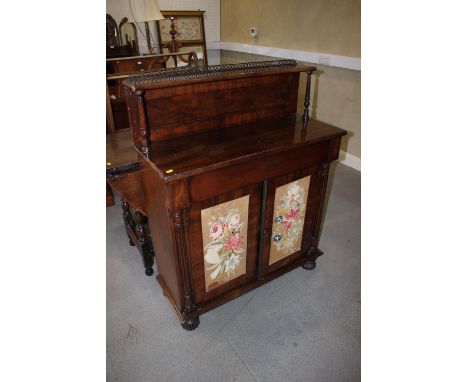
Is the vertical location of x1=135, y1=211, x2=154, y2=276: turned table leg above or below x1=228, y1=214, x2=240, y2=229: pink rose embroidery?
below

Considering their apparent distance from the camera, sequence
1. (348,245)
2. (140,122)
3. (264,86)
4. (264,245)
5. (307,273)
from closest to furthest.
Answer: (140,122) < (264,86) < (264,245) < (307,273) < (348,245)

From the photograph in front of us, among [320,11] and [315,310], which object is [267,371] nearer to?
[315,310]

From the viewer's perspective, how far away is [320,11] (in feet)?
10.9

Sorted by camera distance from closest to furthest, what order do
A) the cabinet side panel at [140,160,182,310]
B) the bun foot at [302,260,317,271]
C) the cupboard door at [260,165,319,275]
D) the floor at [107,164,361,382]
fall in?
1. the cabinet side panel at [140,160,182,310]
2. the floor at [107,164,361,382]
3. the cupboard door at [260,165,319,275]
4. the bun foot at [302,260,317,271]

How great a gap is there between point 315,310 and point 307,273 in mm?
304

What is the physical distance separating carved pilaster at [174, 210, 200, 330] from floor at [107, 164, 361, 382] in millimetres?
81

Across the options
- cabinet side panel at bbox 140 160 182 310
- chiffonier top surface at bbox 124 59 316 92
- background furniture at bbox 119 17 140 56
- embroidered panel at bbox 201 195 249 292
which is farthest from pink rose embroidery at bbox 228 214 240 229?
background furniture at bbox 119 17 140 56

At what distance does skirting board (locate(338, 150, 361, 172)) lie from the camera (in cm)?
345

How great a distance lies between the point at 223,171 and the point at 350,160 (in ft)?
8.51

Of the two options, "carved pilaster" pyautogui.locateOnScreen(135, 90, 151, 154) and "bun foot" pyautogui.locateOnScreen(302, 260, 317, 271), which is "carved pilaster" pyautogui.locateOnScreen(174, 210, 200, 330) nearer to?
"carved pilaster" pyautogui.locateOnScreen(135, 90, 151, 154)

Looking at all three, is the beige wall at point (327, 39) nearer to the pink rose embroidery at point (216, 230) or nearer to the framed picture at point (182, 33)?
the framed picture at point (182, 33)

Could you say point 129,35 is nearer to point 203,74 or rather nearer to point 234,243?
point 203,74

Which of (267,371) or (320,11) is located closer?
(267,371)

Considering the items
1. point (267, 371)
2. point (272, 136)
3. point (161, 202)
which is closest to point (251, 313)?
point (267, 371)
